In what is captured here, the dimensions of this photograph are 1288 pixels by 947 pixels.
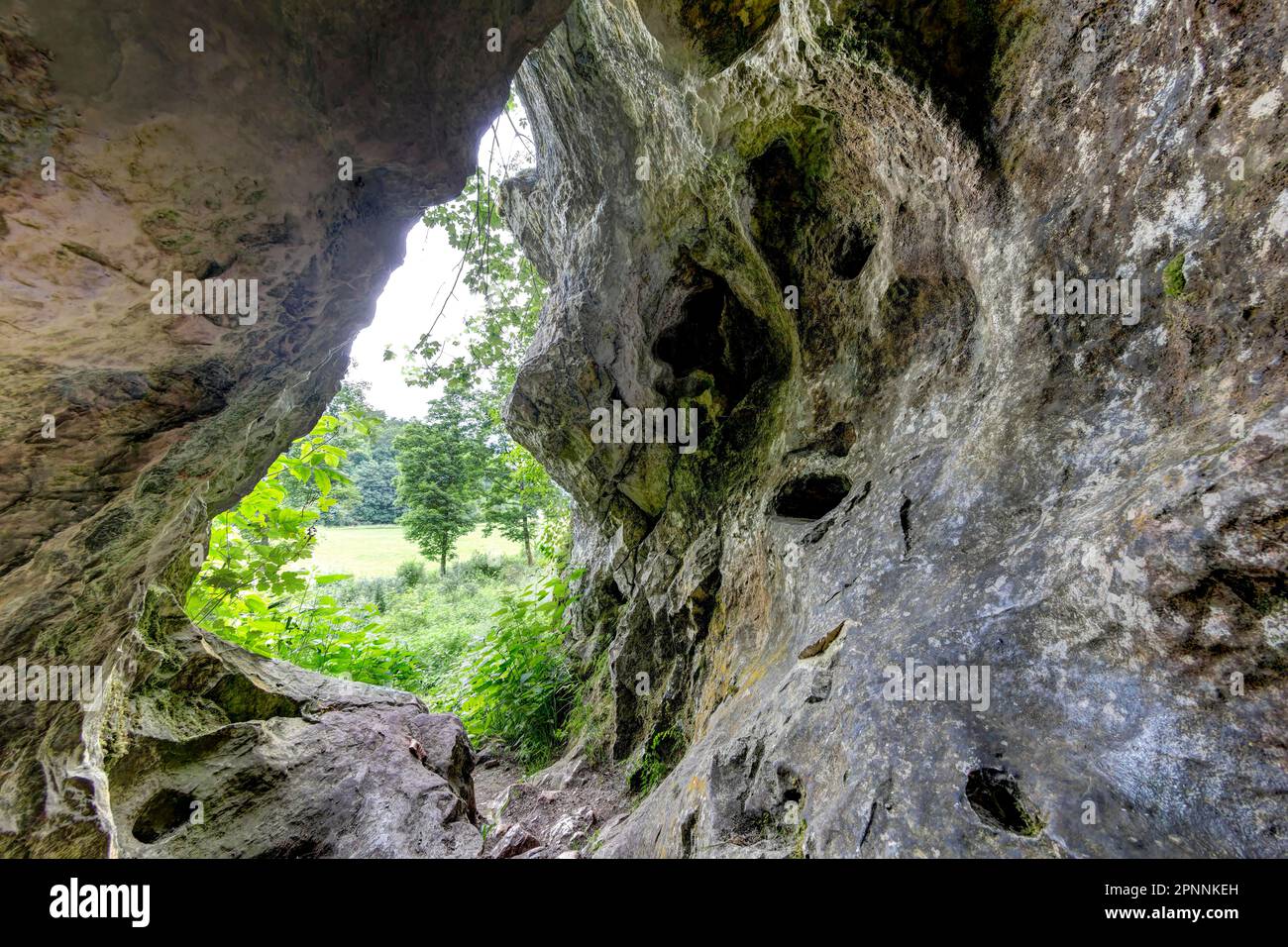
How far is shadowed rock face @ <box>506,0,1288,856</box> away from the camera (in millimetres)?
1747

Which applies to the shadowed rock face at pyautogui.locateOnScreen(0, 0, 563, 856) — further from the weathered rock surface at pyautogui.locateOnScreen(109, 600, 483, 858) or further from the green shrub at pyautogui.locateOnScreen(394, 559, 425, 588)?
the green shrub at pyautogui.locateOnScreen(394, 559, 425, 588)

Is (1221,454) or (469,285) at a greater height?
(469,285)

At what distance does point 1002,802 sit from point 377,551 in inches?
1400

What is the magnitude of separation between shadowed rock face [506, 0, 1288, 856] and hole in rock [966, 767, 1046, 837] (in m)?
0.01

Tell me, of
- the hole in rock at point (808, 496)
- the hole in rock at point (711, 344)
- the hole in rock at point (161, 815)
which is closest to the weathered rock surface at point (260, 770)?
the hole in rock at point (161, 815)

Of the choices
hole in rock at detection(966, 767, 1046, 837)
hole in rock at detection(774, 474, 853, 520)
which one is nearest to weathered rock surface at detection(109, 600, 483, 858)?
hole in rock at detection(966, 767, 1046, 837)

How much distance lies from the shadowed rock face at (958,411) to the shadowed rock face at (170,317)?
2.25m

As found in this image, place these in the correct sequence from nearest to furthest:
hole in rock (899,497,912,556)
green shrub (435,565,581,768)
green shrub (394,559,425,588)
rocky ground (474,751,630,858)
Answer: hole in rock (899,497,912,556), rocky ground (474,751,630,858), green shrub (435,565,581,768), green shrub (394,559,425,588)

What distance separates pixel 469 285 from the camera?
706 cm

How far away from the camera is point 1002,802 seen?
185 centimetres

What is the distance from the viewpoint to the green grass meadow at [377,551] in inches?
1040
